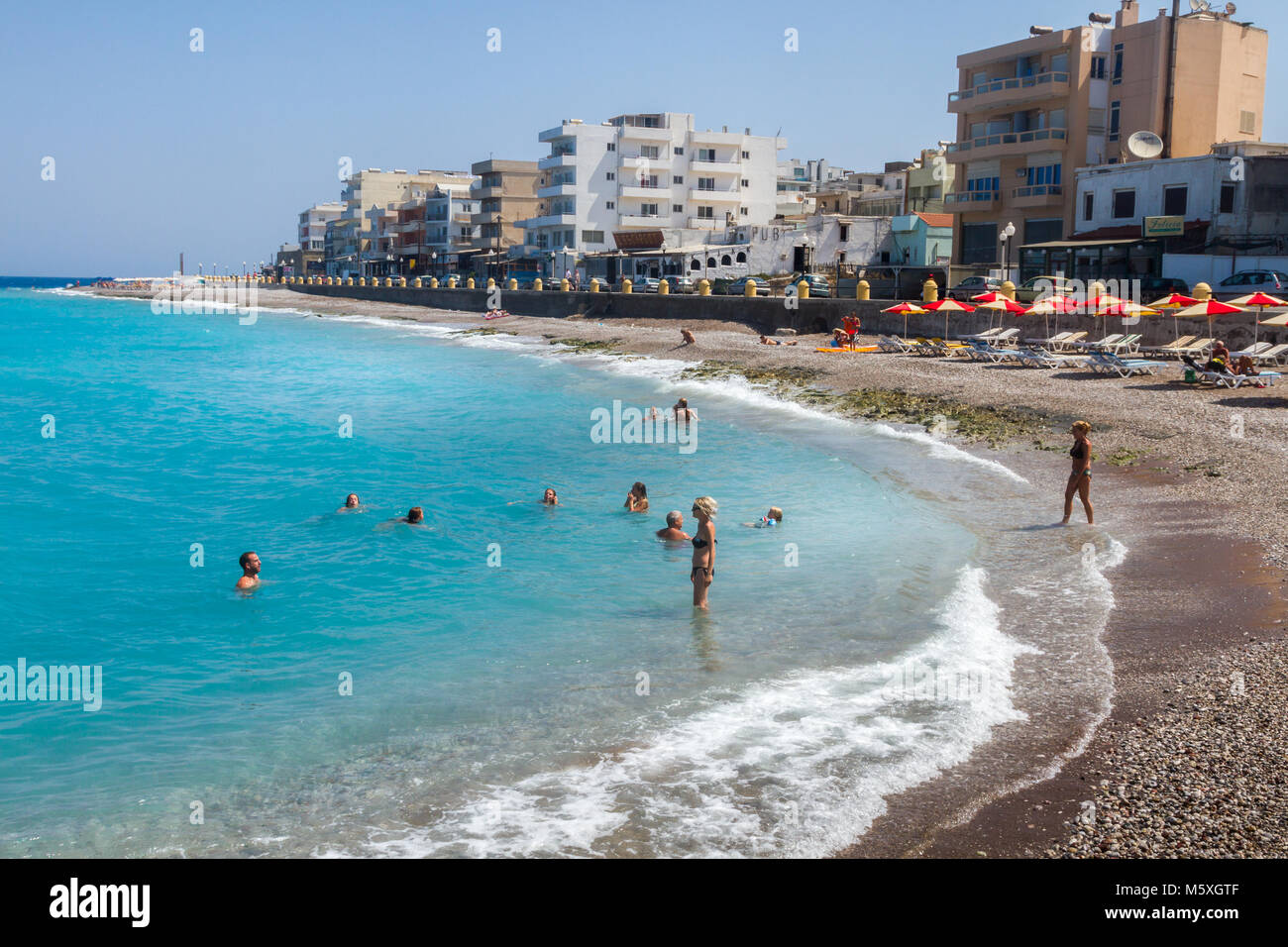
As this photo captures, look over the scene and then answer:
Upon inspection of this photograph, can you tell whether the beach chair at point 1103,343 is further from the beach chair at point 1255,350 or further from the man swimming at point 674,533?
the man swimming at point 674,533

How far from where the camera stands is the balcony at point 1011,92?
158 feet

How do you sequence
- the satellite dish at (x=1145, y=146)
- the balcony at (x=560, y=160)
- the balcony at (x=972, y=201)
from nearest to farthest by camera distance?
the satellite dish at (x=1145, y=146) → the balcony at (x=972, y=201) → the balcony at (x=560, y=160)

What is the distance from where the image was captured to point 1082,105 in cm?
4794

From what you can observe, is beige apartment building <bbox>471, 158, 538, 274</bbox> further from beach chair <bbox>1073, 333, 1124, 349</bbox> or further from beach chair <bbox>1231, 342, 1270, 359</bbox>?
beach chair <bbox>1231, 342, 1270, 359</bbox>

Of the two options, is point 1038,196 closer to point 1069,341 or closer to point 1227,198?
point 1227,198

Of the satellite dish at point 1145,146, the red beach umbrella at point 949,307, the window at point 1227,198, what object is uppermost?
the satellite dish at point 1145,146

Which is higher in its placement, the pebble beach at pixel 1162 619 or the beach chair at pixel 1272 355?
the beach chair at pixel 1272 355

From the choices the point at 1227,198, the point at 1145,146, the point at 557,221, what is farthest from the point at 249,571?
the point at 557,221

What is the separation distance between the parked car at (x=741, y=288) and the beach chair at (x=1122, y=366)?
2533 centimetres

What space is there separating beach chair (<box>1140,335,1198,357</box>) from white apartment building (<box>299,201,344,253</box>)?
503ft

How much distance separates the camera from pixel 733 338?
1718 inches

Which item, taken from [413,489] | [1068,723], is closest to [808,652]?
[1068,723]

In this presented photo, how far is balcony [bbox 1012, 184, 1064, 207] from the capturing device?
47938 millimetres

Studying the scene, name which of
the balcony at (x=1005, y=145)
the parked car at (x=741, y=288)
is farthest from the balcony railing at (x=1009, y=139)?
the parked car at (x=741, y=288)
